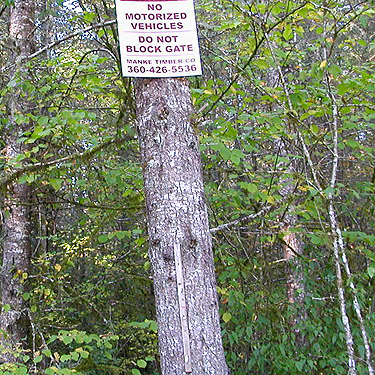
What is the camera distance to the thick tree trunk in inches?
85.0

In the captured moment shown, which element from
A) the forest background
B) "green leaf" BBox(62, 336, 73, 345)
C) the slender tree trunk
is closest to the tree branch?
the forest background

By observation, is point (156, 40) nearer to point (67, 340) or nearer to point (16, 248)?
point (67, 340)

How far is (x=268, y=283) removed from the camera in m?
5.35

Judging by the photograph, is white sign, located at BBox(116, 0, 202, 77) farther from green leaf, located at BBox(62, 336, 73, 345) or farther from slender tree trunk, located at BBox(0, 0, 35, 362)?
slender tree trunk, located at BBox(0, 0, 35, 362)

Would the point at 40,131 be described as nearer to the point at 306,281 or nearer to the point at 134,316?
the point at 306,281

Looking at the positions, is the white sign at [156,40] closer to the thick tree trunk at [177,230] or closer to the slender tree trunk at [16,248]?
the thick tree trunk at [177,230]

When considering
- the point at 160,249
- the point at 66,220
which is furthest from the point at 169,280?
the point at 66,220

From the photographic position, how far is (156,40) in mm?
2342

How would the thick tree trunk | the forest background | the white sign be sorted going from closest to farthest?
the thick tree trunk, the white sign, the forest background

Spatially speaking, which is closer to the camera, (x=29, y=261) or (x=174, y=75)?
(x=174, y=75)

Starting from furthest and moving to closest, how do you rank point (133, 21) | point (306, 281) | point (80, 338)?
point (306, 281)
point (80, 338)
point (133, 21)

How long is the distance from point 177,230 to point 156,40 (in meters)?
0.97

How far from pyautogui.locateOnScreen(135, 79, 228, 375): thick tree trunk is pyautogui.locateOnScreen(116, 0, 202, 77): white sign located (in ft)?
0.28

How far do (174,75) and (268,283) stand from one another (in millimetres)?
3575
